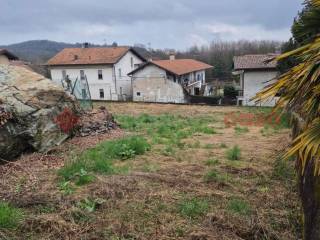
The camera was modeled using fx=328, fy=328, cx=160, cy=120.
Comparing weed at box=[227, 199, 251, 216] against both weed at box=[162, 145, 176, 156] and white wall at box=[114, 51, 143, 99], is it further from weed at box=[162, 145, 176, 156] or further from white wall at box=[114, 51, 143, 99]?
white wall at box=[114, 51, 143, 99]

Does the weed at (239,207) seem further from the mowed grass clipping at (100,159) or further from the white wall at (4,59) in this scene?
A: the white wall at (4,59)

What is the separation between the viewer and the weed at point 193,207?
15.0 feet

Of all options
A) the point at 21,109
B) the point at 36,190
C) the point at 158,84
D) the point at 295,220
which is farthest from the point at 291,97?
the point at 158,84

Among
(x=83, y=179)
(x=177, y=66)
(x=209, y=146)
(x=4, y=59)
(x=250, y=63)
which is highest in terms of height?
(x=4, y=59)

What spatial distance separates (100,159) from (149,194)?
220cm

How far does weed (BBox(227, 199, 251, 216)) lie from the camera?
460 centimetres

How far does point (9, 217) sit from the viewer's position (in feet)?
14.1

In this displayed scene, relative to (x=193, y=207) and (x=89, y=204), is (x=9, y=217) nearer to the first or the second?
(x=89, y=204)

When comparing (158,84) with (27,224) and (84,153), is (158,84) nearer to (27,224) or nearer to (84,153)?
(84,153)

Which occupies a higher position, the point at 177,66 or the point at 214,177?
the point at 177,66

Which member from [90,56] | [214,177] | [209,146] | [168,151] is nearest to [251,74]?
[90,56]

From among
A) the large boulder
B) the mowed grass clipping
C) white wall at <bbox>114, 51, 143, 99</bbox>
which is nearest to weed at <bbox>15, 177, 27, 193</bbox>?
the mowed grass clipping

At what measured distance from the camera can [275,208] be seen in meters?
4.72

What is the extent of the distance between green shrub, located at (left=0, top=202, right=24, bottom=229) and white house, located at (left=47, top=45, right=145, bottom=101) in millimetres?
32191
